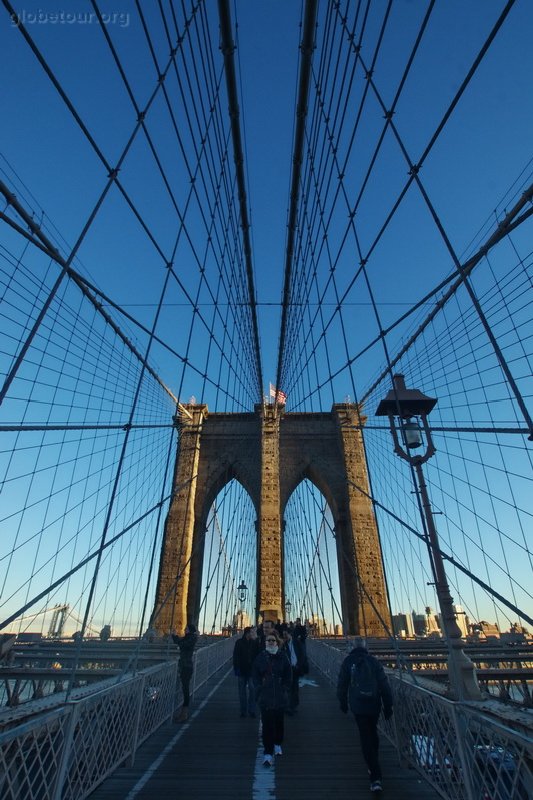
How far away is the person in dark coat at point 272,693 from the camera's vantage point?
3.42 metres

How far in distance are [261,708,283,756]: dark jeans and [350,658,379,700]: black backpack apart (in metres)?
0.76

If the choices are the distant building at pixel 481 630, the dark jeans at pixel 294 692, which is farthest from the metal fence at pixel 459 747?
the distant building at pixel 481 630

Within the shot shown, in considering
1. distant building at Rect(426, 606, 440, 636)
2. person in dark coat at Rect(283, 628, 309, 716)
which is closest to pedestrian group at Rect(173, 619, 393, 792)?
person in dark coat at Rect(283, 628, 309, 716)

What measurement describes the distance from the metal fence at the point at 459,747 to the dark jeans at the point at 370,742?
0.40 m

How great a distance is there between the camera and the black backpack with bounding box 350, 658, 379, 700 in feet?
10.1

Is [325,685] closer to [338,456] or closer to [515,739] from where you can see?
[515,739]

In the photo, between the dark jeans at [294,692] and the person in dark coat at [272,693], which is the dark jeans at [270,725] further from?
the dark jeans at [294,692]

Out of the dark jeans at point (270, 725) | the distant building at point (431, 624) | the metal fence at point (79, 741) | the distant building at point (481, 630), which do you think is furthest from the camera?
the distant building at point (431, 624)

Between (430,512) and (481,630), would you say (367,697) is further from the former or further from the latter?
(481,630)

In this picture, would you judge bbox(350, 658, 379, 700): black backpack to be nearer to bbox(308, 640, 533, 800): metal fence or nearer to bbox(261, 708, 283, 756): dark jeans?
bbox(308, 640, 533, 800): metal fence

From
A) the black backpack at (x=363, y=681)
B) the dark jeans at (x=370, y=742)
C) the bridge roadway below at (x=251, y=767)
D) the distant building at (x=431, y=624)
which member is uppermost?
the distant building at (x=431, y=624)

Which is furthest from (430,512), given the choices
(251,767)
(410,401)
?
(251,767)

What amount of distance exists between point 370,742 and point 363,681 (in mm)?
362

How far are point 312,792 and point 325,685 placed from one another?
534 centimetres
